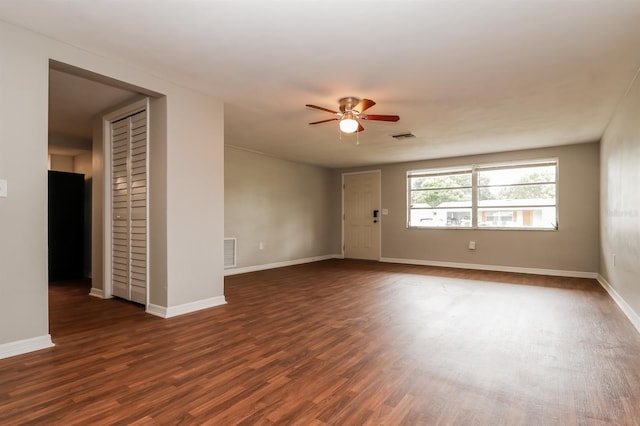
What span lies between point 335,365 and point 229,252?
4197 millimetres

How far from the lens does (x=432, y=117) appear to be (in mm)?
4379

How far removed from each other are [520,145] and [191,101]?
5.45 metres

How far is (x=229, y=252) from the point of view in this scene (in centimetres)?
610

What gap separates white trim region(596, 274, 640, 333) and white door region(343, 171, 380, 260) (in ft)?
13.9

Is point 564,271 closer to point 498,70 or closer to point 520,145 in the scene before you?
point 520,145

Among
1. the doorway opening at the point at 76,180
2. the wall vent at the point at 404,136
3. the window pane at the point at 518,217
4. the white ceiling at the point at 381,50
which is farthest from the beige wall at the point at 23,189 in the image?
the window pane at the point at 518,217

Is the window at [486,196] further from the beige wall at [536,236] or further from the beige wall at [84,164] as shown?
the beige wall at [84,164]

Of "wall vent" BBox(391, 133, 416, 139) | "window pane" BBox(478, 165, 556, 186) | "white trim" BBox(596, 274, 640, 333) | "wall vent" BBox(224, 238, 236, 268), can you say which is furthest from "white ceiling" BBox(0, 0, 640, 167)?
"wall vent" BBox(224, 238, 236, 268)

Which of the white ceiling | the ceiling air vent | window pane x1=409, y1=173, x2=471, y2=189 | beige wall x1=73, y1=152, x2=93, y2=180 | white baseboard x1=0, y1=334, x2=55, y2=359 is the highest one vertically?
the white ceiling

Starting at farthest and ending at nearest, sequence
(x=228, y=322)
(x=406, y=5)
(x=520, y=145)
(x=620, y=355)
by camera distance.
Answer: (x=520, y=145) < (x=228, y=322) < (x=620, y=355) < (x=406, y=5)

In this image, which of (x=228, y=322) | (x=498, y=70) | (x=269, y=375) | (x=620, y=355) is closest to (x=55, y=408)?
(x=269, y=375)

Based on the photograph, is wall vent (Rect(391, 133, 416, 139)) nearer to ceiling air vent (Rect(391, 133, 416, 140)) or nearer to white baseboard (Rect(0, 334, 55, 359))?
ceiling air vent (Rect(391, 133, 416, 140))

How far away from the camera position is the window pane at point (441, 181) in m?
7.04

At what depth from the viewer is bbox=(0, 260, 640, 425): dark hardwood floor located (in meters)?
1.73
